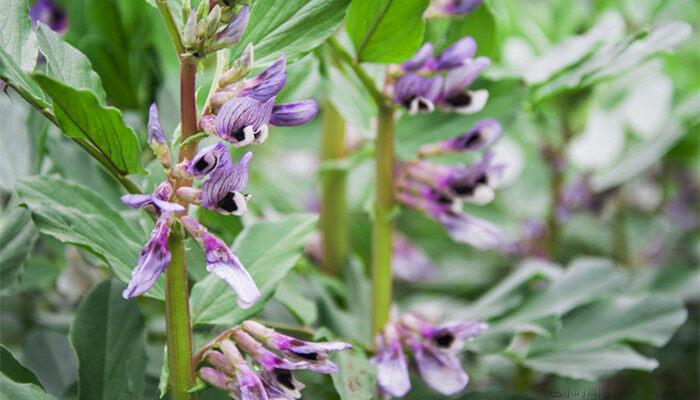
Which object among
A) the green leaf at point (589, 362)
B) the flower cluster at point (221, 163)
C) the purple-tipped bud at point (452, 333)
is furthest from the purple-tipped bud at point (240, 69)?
the green leaf at point (589, 362)

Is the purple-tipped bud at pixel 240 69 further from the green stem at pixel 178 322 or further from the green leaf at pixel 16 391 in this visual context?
the green leaf at pixel 16 391

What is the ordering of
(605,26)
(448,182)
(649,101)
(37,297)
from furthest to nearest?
(649,101)
(37,297)
(605,26)
(448,182)

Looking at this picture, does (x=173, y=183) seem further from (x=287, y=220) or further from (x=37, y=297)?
(x=37, y=297)

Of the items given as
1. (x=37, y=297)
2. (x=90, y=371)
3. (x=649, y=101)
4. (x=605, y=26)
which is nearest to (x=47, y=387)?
(x=90, y=371)

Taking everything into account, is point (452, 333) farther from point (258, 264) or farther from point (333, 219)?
point (333, 219)

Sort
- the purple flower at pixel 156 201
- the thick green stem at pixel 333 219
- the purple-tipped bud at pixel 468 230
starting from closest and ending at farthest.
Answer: the purple flower at pixel 156 201 → the purple-tipped bud at pixel 468 230 → the thick green stem at pixel 333 219
